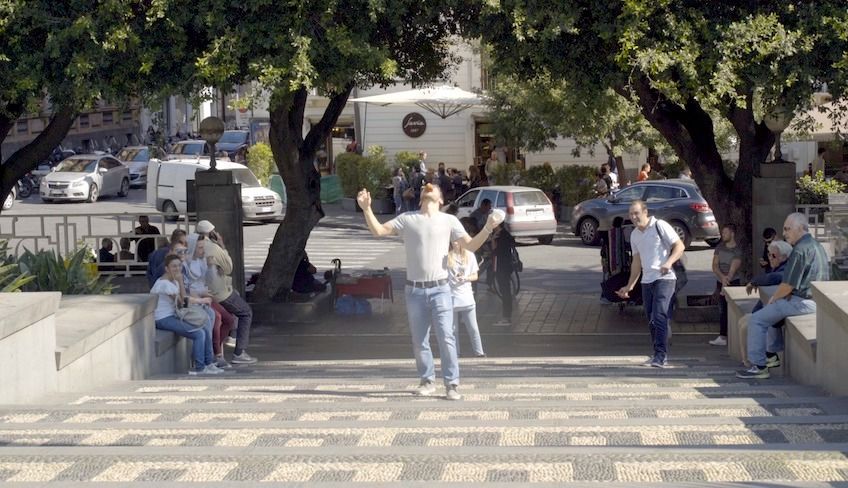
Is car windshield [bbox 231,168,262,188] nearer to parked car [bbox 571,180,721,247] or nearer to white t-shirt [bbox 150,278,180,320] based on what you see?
parked car [bbox 571,180,721,247]

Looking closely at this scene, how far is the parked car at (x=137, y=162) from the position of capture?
147 feet

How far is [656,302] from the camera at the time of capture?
11.8m

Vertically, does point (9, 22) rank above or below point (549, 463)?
above

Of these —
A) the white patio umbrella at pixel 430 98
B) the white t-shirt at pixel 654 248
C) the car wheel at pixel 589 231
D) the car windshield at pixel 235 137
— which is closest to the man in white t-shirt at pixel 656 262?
the white t-shirt at pixel 654 248

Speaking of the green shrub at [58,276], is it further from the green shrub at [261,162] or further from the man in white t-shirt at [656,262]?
the green shrub at [261,162]

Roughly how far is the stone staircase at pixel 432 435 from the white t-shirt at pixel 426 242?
896 mm

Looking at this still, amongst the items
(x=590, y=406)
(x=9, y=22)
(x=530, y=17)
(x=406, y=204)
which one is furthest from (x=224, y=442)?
(x=406, y=204)

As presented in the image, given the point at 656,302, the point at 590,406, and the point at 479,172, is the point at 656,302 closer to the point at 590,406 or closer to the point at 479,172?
the point at 590,406

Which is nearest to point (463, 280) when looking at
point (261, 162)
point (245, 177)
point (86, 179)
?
point (245, 177)

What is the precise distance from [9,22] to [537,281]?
10.8m

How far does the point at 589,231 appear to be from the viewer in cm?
2794

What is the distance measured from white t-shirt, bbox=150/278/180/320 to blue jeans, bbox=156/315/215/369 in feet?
0.17

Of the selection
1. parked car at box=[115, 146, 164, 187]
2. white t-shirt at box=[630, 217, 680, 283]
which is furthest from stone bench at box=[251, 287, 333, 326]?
parked car at box=[115, 146, 164, 187]

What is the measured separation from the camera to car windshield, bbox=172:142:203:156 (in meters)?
46.6
